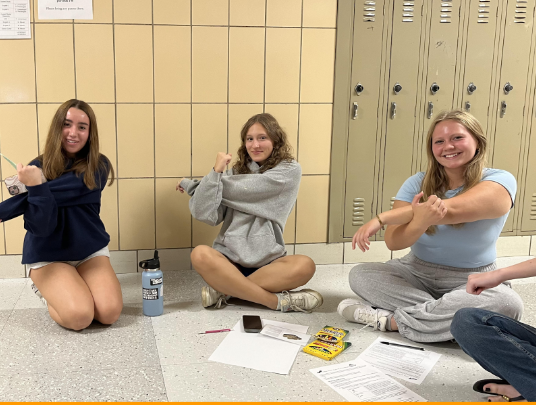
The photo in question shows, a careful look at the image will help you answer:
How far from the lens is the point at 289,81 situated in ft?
9.66

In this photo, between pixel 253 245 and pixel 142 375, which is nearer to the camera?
pixel 142 375

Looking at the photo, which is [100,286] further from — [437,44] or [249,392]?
[437,44]

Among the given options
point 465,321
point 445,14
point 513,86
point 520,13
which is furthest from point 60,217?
point 520,13

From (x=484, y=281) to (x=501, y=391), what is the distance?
37 cm

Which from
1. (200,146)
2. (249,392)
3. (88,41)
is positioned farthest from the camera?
(200,146)

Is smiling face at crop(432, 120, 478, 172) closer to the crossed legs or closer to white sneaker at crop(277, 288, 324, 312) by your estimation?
white sneaker at crop(277, 288, 324, 312)

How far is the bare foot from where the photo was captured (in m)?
1.55

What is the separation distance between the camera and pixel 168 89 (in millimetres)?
2826

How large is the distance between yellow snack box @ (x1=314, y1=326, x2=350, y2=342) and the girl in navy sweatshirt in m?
0.84

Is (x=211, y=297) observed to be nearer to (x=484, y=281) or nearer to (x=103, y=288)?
(x=103, y=288)

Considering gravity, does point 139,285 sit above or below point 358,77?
below

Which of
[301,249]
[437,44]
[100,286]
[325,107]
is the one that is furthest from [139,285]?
[437,44]

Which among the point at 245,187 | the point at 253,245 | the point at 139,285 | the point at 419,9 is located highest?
the point at 419,9

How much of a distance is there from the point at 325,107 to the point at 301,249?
834 millimetres
